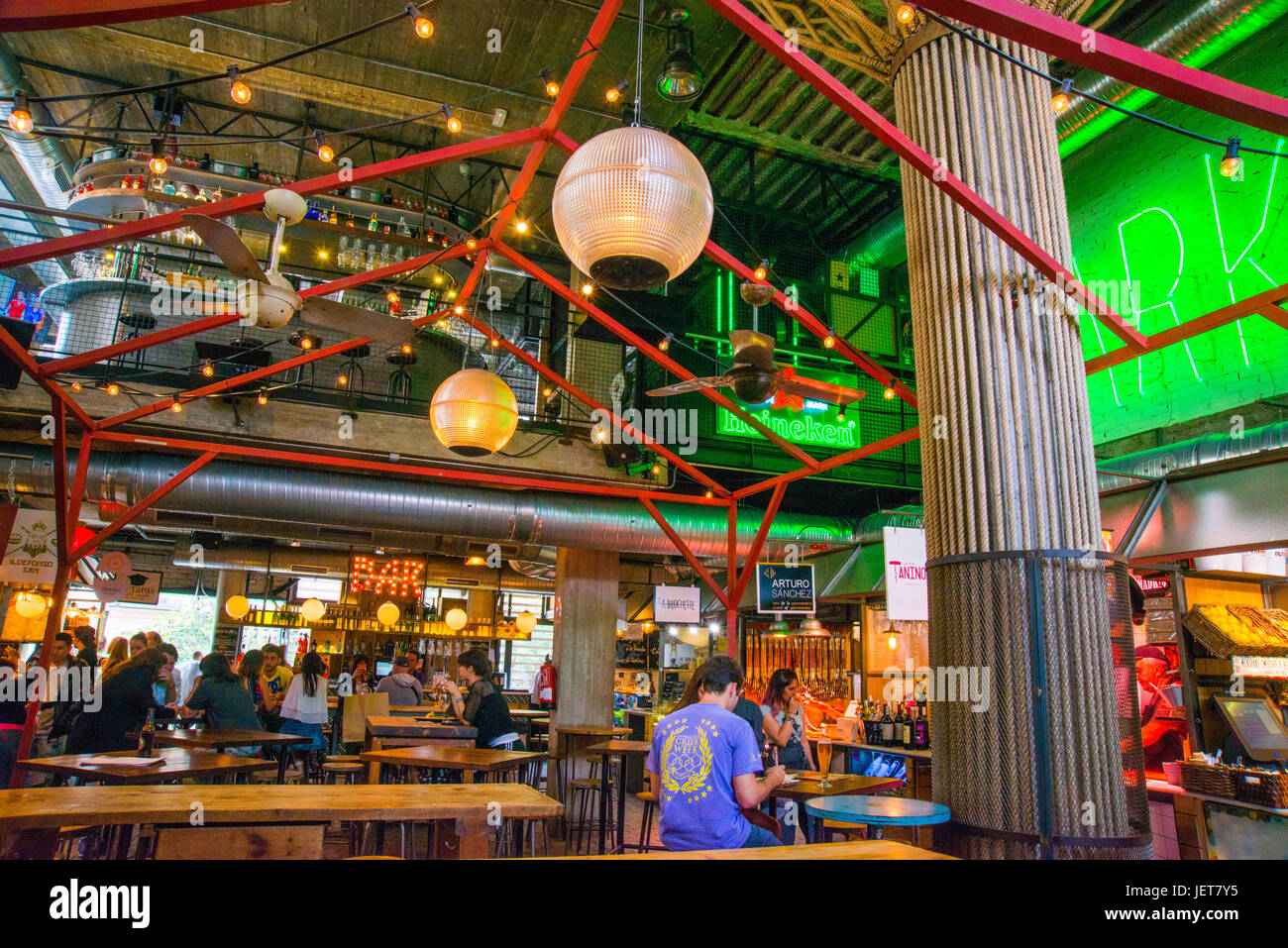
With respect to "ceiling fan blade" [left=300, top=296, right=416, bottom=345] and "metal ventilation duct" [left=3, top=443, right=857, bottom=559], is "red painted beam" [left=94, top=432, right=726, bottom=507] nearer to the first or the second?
"metal ventilation duct" [left=3, top=443, right=857, bottom=559]

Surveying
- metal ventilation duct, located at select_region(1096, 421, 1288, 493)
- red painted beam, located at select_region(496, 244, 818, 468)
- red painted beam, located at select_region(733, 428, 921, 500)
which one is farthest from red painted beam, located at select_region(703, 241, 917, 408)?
metal ventilation duct, located at select_region(1096, 421, 1288, 493)

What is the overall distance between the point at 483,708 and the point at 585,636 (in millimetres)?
4149

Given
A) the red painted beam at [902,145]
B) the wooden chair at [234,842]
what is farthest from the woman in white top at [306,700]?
the red painted beam at [902,145]

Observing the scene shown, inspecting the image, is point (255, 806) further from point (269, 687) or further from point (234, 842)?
point (269, 687)

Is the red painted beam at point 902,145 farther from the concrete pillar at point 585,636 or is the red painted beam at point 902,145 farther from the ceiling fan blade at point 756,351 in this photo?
the concrete pillar at point 585,636

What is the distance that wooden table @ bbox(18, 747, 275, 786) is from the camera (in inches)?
170

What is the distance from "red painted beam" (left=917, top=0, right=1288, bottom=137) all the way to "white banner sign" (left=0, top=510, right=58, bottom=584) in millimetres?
9638

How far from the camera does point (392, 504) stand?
9.44 meters

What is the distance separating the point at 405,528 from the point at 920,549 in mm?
5911

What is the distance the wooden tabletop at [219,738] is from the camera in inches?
242

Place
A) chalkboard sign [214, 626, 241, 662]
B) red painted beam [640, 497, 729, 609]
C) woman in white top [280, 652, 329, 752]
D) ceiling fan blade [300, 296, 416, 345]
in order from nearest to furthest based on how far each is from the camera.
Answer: ceiling fan blade [300, 296, 416, 345] → woman in white top [280, 652, 329, 752] → red painted beam [640, 497, 729, 609] → chalkboard sign [214, 626, 241, 662]

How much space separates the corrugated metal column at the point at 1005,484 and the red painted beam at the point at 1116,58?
1389 millimetres

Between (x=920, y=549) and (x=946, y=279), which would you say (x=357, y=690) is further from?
(x=946, y=279)
